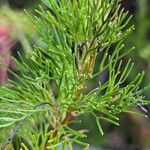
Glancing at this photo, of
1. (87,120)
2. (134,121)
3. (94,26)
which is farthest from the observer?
(134,121)

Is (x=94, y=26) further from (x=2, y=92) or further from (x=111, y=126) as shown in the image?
(x=111, y=126)

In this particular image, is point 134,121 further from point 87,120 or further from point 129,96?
point 129,96

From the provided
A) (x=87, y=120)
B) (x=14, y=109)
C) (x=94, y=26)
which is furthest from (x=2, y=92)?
(x=87, y=120)

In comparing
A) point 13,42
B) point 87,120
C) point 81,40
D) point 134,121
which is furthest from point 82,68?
point 134,121

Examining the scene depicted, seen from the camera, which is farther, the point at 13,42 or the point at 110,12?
the point at 13,42

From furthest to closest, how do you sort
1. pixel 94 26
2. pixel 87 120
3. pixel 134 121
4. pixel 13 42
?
pixel 134 121, pixel 87 120, pixel 13 42, pixel 94 26

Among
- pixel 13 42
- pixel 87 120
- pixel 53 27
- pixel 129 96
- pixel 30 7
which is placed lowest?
pixel 129 96

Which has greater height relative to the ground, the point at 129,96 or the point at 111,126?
the point at 111,126
